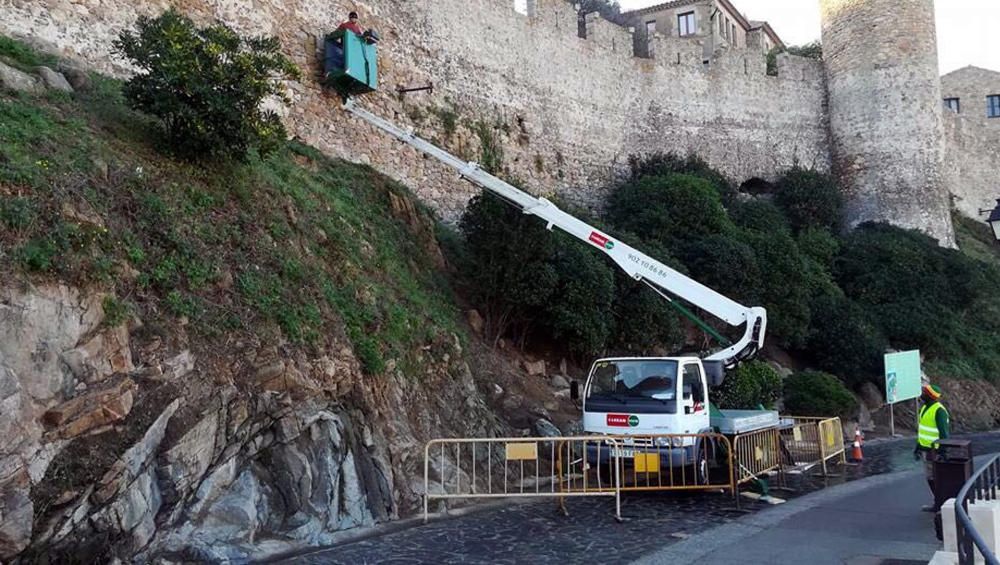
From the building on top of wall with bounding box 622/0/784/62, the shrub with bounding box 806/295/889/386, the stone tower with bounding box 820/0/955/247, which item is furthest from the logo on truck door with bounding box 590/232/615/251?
the building on top of wall with bounding box 622/0/784/62

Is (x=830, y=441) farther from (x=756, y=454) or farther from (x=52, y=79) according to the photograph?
(x=52, y=79)

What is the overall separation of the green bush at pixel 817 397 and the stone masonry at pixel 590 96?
8475 mm

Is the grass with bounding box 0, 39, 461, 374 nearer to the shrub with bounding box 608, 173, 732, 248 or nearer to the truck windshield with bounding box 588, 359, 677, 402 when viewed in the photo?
the truck windshield with bounding box 588, 359, 677, 402

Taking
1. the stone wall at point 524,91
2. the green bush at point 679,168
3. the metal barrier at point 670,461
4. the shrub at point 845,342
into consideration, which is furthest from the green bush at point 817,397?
the green bush at point 679,168

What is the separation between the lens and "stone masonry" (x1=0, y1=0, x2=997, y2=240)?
1597cm

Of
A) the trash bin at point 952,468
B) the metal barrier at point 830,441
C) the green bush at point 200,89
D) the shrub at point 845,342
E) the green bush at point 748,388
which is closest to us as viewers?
the trash bin at point 952,468

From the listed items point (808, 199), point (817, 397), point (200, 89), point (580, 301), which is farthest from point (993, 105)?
point (200, 89)

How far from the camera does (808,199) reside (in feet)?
94.0

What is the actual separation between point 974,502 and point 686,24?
38505 millimetres

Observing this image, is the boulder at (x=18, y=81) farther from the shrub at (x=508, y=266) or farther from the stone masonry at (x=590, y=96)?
the shrub at (x=508, y=266)

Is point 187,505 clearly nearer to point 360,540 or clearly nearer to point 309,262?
point 360,540

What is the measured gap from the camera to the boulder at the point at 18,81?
376 inches

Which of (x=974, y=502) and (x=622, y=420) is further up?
(x=622, y=420)

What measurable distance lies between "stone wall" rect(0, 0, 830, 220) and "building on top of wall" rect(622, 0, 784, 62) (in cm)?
898
